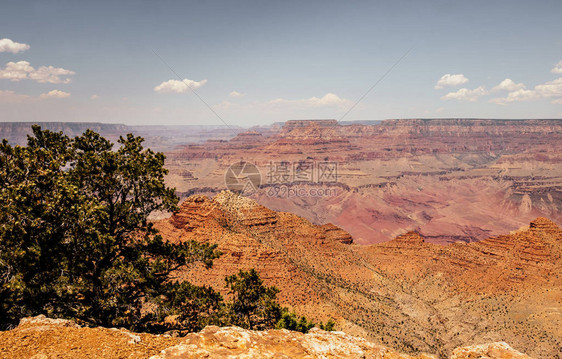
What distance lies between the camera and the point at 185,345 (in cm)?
923

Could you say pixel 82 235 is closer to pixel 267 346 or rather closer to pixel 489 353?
pixel 267 346

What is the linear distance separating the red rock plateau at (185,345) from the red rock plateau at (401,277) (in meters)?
25.6

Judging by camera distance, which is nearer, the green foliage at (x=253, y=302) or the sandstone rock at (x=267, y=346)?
the sandstone rock at (x=267, y=346)

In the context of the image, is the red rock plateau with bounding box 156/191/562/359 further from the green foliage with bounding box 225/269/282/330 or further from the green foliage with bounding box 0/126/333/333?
the green foliage with bounding box 0/126/333/333

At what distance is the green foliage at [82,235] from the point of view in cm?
1270

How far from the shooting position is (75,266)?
13977 mm

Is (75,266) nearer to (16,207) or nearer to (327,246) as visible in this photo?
(16,207)

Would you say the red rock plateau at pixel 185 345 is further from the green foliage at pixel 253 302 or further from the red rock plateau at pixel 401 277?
the red rock plateau at pixel 401 277

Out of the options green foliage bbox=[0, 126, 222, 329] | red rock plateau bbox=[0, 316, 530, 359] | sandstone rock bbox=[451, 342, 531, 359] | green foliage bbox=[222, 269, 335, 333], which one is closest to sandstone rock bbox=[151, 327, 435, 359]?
red rock plateau bbox=[0, 316, 530, 359]

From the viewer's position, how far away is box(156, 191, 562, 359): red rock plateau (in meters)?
37.0

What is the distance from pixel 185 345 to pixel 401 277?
53.5 m

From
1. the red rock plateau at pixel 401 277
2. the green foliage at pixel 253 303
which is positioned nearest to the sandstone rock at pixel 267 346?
the green foliage at pixel 253 303

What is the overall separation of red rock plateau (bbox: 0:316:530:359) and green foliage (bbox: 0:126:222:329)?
10.3 feet

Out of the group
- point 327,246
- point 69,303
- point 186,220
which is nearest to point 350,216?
point 327,246
